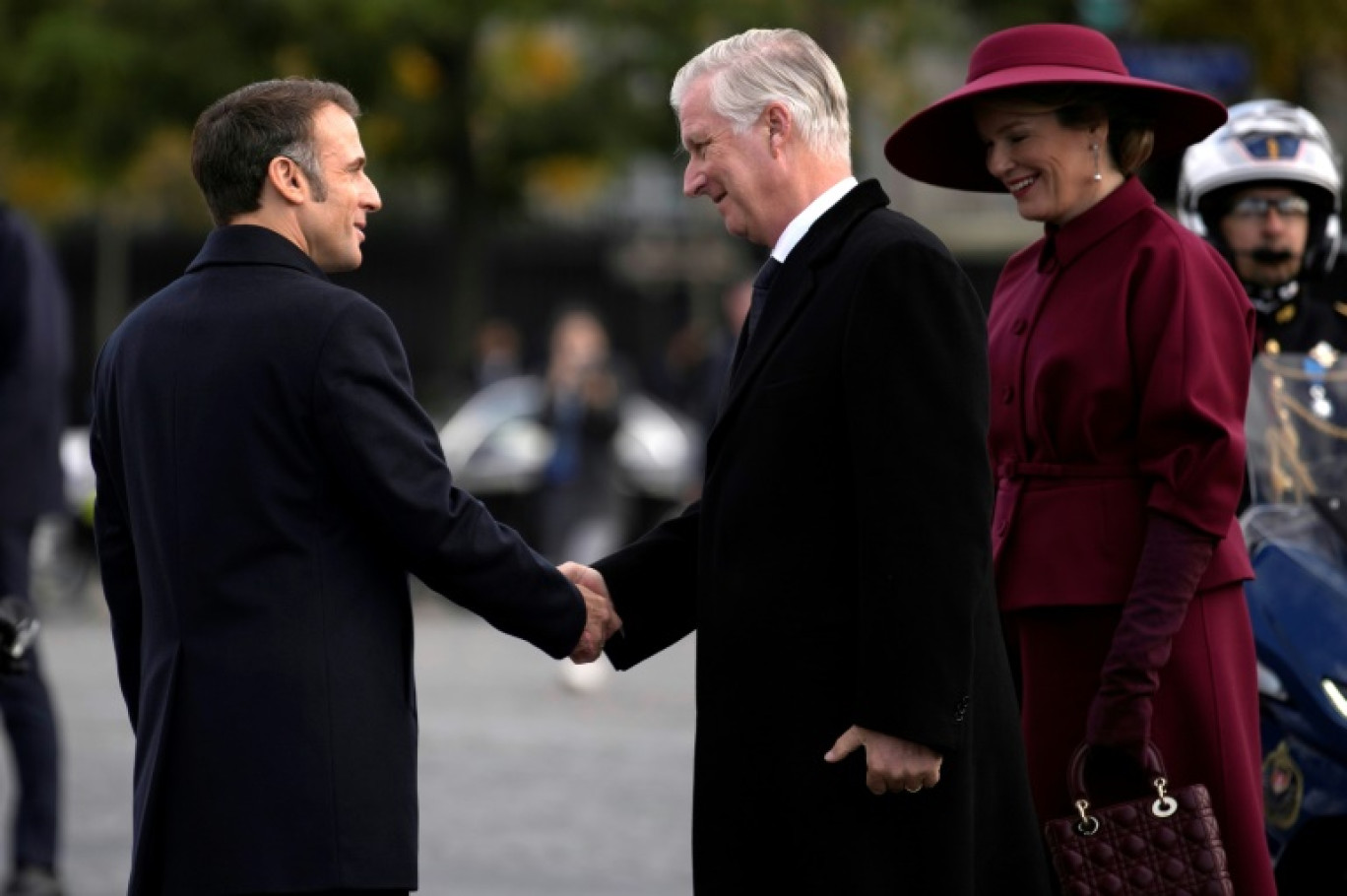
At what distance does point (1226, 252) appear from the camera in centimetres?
570

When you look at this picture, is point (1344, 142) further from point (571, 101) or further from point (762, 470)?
point (762, 470)

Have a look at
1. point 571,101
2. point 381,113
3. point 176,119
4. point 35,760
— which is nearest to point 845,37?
point 571,101

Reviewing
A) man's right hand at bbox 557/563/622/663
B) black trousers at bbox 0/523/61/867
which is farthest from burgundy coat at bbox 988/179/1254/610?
black trousers at bbox 0/523/61/867

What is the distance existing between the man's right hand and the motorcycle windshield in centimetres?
141

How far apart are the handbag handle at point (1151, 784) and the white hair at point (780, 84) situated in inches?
45.9

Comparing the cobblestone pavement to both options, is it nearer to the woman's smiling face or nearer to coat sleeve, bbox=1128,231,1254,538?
coat sleeve, bbox=1128,231,1254,538

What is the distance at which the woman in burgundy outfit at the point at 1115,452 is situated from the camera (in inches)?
177

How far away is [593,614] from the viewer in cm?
490

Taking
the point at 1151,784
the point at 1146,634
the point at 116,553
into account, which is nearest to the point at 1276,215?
the point at 1146,634

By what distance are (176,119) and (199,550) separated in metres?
21.3

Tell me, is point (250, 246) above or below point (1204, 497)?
above

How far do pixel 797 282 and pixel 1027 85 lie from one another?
0.70m

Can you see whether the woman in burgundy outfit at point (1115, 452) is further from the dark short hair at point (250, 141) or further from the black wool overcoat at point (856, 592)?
the dark short hair at point (250, 141)

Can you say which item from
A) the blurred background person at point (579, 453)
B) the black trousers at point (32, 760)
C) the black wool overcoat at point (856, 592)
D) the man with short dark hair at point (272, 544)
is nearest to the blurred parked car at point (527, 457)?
the blurred background person at point (579, 453)
